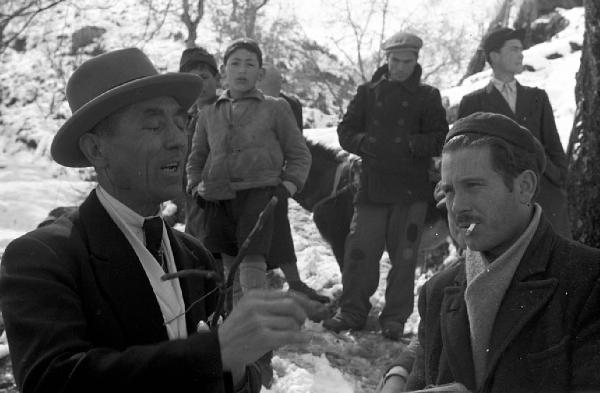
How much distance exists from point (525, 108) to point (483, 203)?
311 cm

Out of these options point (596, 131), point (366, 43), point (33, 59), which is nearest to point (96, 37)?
point (33, 59)

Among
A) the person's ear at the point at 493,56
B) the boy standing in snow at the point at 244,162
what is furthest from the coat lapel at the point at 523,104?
the boy standing in snow at the point at 244,162

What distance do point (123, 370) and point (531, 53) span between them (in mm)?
14580

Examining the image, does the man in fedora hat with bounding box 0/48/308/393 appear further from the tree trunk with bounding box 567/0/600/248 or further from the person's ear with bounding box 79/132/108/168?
the tree trunk with bounding box 567/0/600/248

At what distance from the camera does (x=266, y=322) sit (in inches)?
58.0

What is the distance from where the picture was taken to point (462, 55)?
25.5m

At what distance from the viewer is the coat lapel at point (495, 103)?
522 centimetres

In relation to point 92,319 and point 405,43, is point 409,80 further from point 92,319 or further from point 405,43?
point 92,319

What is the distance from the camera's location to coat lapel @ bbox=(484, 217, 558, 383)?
2154 mm

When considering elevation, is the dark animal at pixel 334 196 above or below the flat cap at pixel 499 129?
below

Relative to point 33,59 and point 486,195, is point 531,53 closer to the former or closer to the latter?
point 33,59

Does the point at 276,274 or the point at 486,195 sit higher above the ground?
the point at 486,195

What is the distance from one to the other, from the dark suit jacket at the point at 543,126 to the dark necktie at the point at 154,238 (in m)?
3.60

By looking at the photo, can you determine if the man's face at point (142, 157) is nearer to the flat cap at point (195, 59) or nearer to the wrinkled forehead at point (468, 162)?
the wrinkled forehead at point (468, 162)
